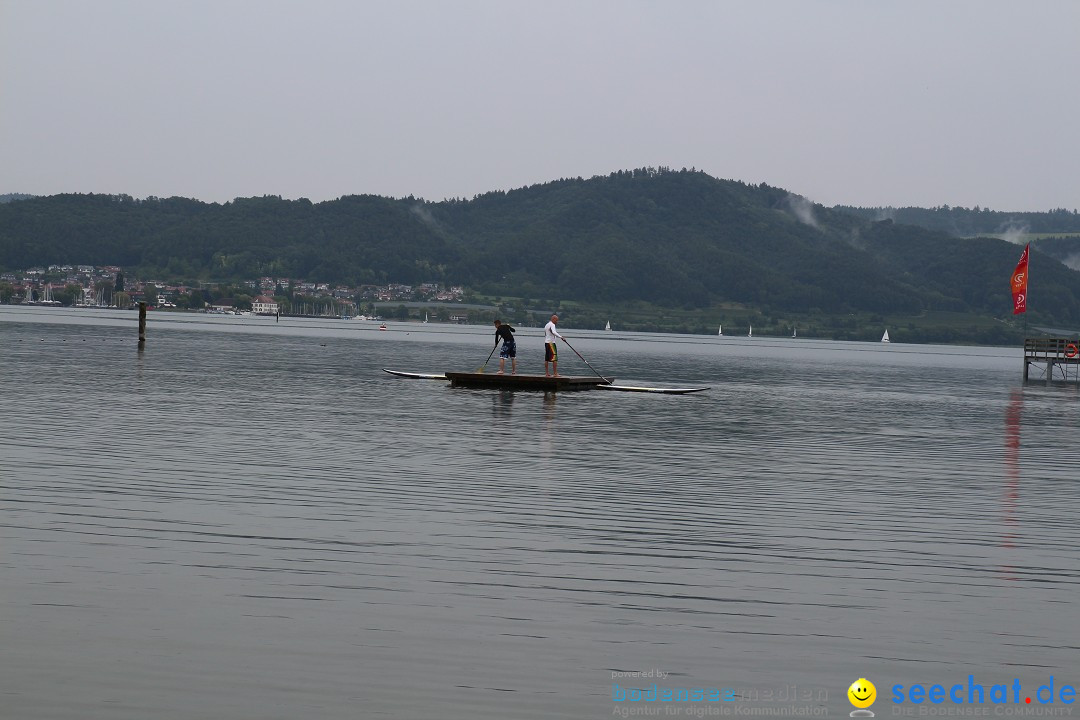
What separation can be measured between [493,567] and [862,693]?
5275 millimetres

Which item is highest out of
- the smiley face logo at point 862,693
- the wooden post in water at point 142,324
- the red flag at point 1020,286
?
the red flag at point 1020,286

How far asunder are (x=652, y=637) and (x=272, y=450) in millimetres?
15774

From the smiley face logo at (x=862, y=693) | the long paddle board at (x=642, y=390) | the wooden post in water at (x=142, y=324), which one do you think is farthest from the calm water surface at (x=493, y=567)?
the wooden post in water at (x=142, y=324)

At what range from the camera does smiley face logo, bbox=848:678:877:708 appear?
356 inches

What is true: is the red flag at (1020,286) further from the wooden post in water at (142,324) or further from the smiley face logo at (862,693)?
the smiley face logo at (862,693)

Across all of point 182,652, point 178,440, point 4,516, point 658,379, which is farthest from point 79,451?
point 658,379

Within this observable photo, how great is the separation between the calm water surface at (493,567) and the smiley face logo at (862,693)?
131 millimetres

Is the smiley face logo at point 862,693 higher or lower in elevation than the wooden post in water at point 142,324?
lower

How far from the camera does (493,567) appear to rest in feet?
44.6

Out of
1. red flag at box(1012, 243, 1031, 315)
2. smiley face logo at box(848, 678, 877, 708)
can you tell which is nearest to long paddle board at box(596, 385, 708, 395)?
red flag at box(1012, 243, 1031, 315)

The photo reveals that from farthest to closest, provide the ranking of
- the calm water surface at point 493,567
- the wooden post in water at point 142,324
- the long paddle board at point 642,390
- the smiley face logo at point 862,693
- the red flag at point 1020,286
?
1. the wooden post in water at point 142,324
2. the red flag at point 1020,286
3. the long paddle board at point 642,390
4. the calm water surface at point 493,567
5. the smiley face logo at point 862,693

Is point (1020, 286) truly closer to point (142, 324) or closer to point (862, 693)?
point (142, 324)

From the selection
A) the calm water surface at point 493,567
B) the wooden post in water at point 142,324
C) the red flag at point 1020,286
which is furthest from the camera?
the wooden post in water at point 142,324

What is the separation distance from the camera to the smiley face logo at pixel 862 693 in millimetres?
9055
